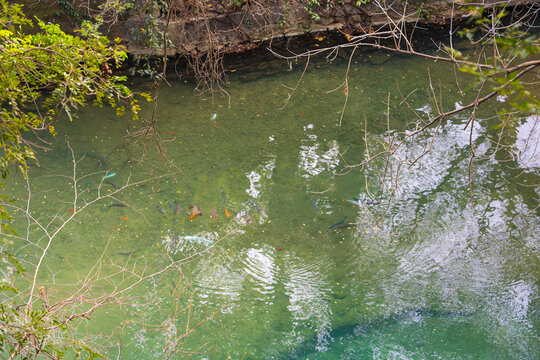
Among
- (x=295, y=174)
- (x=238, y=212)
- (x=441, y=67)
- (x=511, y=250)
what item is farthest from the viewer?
(x=441, y=67)

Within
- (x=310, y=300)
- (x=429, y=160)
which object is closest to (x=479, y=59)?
(x=429, y=160)

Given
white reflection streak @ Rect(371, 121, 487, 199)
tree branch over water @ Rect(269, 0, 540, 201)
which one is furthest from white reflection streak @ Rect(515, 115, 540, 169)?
tree branch over water @ Rect(269, 0, 540, 201)

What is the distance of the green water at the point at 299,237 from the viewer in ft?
11.3

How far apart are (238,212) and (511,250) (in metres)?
2.54

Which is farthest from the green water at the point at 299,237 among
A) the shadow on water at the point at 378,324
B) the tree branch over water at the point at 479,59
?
the tree branch over water at the point at 479,59

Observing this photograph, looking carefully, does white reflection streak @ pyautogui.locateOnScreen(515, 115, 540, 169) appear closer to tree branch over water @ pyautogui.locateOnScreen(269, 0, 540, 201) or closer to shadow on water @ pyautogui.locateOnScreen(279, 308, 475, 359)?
tree branch over water @ pyautogui.locateOnScreen(269, 0, 540, 201)

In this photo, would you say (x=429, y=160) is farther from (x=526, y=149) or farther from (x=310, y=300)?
(x=310, y=300)

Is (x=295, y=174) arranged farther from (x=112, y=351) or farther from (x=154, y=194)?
(x=112, y=351)

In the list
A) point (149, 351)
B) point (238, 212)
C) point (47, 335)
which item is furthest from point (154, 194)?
point (47, 335)

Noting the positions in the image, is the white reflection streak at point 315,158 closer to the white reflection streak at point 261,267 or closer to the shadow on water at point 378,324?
the white reflection streak at point 261,267

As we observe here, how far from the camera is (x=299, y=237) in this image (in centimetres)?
423

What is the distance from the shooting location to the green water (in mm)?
3430

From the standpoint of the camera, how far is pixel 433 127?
17.9 feet

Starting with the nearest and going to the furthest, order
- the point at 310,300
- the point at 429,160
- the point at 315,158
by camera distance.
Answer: the point at 310,300
the point at 429,160
the point at 315,158
